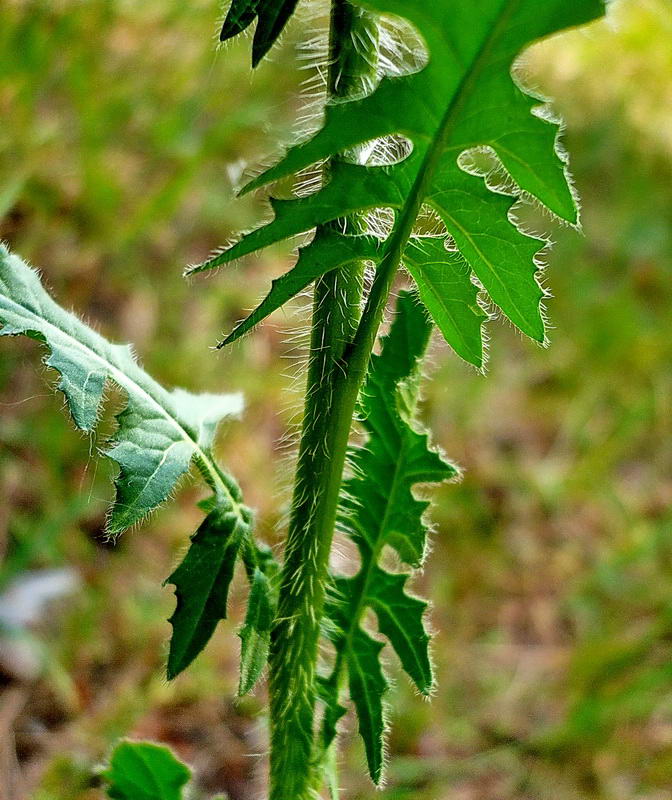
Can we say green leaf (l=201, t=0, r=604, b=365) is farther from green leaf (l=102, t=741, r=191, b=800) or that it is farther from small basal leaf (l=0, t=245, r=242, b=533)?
green leaf (l=102, t=741, r=191, b=800)

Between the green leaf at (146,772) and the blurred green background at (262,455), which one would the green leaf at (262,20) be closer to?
the blurred green background at (262,455)

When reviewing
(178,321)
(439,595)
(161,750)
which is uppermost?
(178,321)

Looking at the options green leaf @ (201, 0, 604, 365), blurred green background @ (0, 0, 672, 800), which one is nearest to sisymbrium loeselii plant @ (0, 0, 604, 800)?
green leaf @ (201, 0, 604, 365)

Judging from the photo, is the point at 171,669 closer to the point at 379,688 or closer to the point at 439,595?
the point at 379,688

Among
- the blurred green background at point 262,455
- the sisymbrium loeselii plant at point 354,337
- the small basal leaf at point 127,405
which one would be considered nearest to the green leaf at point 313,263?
the sisymbrium loeselii plant at point 354,337

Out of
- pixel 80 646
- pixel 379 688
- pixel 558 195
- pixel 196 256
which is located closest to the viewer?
pixel 558 195

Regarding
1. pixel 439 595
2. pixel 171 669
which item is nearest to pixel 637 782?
pixel 439 595

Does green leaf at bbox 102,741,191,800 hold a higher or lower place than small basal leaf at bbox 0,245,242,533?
lower

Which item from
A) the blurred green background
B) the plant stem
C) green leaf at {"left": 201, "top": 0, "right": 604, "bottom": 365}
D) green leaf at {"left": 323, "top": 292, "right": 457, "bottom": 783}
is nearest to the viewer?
green leaf at {"left": 201, "top": 0, "right": 604, "bottom": 365}
